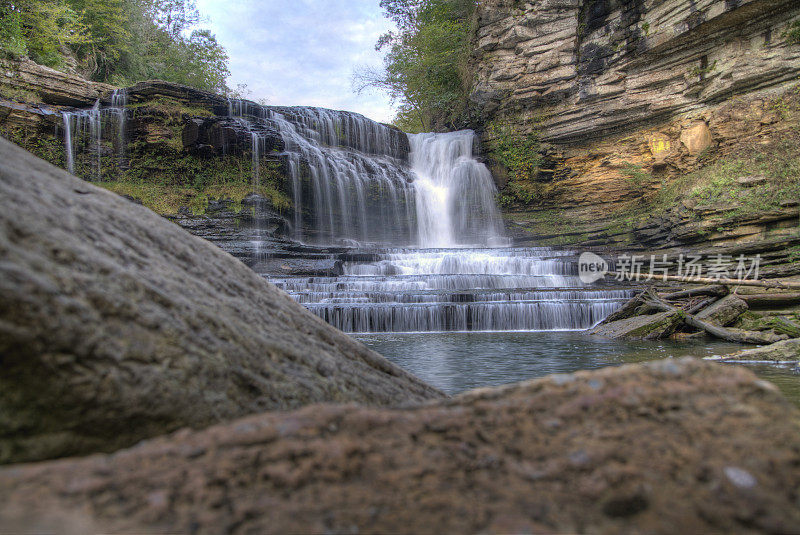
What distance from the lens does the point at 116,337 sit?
1059 millimetres

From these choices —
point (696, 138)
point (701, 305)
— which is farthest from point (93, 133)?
point (696, 138)

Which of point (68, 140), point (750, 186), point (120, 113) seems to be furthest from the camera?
point (120, 113)

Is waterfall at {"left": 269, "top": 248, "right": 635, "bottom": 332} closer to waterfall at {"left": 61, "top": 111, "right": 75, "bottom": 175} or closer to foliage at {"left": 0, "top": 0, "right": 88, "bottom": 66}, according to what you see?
waterfall at {"left": 61, "top": 111, "right": 75, "bottom": 175}

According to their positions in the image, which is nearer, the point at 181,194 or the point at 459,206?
the point at 181,194

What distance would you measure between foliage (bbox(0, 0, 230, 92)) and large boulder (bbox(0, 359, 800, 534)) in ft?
65.1

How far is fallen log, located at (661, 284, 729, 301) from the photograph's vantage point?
26.3 ft

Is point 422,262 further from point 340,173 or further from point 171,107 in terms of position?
point 171,107

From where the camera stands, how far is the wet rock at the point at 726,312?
280 inches

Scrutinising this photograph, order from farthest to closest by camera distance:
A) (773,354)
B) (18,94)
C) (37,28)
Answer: (37,28)
(18,94)
(773,354)

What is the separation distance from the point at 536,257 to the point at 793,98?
908cm

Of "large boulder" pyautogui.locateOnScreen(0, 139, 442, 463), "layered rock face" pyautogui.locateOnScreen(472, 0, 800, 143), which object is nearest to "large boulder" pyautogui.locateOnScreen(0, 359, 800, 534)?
"large boulder" pyautogui.locateOnScreen(0, 139, 442, 463)

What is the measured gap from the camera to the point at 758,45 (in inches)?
505

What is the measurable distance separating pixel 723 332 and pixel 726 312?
35.4 inches

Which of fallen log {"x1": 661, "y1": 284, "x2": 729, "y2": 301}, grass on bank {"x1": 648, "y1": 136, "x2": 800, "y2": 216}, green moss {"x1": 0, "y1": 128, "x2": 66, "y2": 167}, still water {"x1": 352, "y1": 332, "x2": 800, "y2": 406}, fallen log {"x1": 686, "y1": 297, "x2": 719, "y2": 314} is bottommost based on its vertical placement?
still water {"x1": 352, "y1": 332, "x2": 800, "y2": 406}
